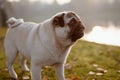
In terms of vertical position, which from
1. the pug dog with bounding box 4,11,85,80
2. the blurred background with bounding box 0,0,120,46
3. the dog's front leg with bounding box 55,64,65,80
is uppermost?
the blurred background with bounding box 0,0,120,46

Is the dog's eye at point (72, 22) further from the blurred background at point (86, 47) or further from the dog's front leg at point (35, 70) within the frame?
the blurred background at point (86, 47)

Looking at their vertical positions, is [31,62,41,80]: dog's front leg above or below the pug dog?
below

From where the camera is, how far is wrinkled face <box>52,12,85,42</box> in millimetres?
3516

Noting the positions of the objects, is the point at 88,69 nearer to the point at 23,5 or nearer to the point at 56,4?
the point at 56,4

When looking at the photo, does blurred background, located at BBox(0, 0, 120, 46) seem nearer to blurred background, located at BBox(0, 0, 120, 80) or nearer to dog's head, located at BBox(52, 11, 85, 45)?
blurred background, located at BBox(0, 0, 120, 80)

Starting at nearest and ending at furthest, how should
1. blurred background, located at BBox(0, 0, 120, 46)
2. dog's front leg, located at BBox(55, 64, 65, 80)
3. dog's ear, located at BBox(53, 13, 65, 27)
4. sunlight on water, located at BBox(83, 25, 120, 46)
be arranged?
1. dog's ear, located at BBox(53, 13, 65, 27)
2. dog's front leg, located at BBox(55, 64, 65, 80)
3. sunlight on water, located at BBox(83, 25, 120, 46)
4. blurred background, located at BBox(0, 0, 120, 46)

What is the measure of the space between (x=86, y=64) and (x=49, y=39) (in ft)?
8.41

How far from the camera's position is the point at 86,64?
6.20 metres

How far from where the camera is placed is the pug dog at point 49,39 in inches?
140

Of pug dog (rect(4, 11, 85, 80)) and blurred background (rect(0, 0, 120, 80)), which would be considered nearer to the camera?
pug dog (rect(4, 11, 85, 80))

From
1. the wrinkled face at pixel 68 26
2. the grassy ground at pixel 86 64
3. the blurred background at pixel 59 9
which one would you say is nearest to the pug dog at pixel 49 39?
the wrinkled face at pixel 68 26

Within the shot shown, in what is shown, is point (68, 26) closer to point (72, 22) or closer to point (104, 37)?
point (72, 22)

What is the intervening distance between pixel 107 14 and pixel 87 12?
1365 millimetres

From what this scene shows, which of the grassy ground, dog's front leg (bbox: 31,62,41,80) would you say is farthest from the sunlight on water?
dog's front leg (bbox: 31,62,41,80)
